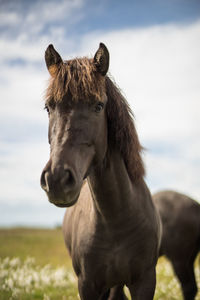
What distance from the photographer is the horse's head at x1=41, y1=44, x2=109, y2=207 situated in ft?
7.41

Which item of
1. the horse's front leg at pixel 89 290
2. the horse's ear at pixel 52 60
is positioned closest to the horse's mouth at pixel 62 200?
the horse's ear at pixel 52 60

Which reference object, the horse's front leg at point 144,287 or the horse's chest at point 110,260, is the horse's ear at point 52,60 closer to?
the horse's chest at point 110,260

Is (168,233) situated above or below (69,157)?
below

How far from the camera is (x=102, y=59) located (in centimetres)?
288

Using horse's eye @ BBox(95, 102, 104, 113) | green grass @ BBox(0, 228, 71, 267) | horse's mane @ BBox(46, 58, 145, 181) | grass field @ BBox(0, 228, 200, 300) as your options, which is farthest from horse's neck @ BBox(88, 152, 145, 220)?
green grass @ BBox(0, 228, 71, 267)

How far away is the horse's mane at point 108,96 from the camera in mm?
2648

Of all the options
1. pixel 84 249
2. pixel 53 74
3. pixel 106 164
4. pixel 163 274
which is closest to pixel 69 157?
pixel 106 164

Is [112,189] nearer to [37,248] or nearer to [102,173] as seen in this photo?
[102,173]

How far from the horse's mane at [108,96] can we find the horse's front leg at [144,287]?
105 cm

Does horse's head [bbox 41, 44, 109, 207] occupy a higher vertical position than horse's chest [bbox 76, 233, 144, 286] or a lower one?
higher

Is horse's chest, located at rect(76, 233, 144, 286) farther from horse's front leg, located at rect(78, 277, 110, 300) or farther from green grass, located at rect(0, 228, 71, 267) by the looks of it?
green grass, located at rect(0, 228, 71, 267)

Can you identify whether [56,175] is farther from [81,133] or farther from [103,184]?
[103,184]

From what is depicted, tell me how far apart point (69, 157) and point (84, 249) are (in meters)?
1.38

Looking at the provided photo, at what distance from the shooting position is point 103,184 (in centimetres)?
309
